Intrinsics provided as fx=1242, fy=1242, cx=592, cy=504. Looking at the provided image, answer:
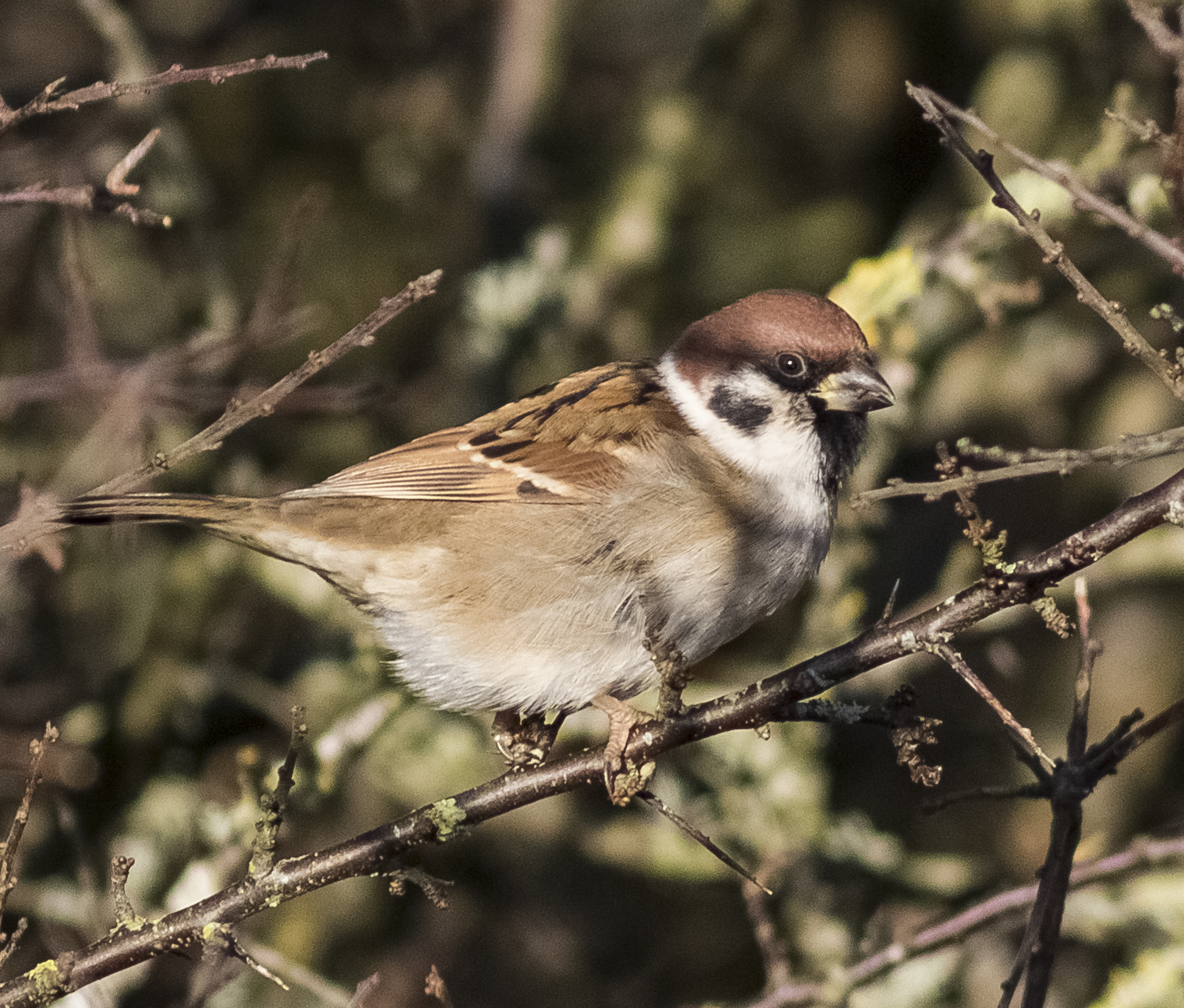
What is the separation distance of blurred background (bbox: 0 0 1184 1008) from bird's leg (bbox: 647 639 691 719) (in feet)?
4.72

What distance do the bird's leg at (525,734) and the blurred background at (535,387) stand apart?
0.45 metres

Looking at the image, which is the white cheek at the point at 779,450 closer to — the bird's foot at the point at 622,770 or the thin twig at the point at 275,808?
the bird's foot at the point at 622,770

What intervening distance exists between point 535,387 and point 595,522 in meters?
2.01

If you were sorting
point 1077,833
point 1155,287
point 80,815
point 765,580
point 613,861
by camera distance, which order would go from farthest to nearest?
point 1155,287 < point 613,861 < point 80,815 < point 765,580 < point 1077,833

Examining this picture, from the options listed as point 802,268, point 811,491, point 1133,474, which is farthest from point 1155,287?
point 811,491

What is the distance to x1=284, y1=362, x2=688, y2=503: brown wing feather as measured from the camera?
351 centimetres

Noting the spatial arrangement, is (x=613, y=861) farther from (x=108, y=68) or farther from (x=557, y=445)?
(x=108, y=68)

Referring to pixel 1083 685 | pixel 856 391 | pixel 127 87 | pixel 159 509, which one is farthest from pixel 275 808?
pixel 856 391

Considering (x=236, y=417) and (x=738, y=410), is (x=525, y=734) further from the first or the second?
(x=236, y=417)

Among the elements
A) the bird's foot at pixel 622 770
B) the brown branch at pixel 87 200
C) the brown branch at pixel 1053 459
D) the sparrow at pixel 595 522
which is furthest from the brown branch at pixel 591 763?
the brown branch at pixel 87 200

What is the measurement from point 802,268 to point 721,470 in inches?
88.0

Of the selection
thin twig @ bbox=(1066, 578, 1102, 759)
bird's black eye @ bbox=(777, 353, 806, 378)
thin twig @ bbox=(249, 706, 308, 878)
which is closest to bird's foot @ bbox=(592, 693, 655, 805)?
thin twig @ bbox=(249, 706, 308, 878)

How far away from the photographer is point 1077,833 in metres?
1.86

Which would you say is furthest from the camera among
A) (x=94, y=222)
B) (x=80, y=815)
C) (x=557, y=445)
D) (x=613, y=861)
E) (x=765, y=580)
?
(x=94, y=222)
